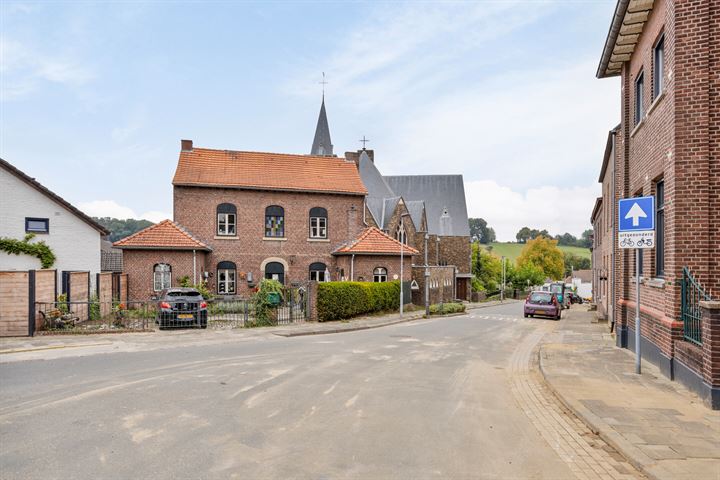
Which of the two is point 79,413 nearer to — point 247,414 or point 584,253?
point 247,414

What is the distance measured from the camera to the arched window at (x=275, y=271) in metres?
32.0

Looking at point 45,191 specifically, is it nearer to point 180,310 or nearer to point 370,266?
point 180,310

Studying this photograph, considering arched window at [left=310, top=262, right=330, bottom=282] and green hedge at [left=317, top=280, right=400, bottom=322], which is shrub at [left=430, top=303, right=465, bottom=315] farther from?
arched window at [left=310, top=262, right=330, bottom=282]

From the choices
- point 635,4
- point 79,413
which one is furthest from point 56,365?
point 635,4

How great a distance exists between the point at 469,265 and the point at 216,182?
102ft

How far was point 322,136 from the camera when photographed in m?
51.5

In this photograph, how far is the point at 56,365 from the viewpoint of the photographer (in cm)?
1141

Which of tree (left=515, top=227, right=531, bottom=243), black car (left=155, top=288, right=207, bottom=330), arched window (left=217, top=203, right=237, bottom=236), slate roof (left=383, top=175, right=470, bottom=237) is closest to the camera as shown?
black car (left=155, top=288, right=207, bottom=330)

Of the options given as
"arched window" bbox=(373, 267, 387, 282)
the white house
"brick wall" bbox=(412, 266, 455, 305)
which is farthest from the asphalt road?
"brick wall" bbox=(412, 266, 455, 305)

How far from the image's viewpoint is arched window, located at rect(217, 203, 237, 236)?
31.3m

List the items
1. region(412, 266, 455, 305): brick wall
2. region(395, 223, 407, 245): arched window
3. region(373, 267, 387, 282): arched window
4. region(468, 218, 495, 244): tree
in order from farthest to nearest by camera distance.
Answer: region(468, 218, 495, 244): tree < region(395, 223, 407, 245): arched window < region(412, 266, 455, 305): brick wall < region(373, 267, 387, 282): arched window

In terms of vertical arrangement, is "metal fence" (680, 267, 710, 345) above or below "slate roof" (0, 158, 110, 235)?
below

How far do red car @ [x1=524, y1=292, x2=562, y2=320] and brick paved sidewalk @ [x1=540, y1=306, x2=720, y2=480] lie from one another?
690 inches

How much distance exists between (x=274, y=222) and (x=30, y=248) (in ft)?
42.5
